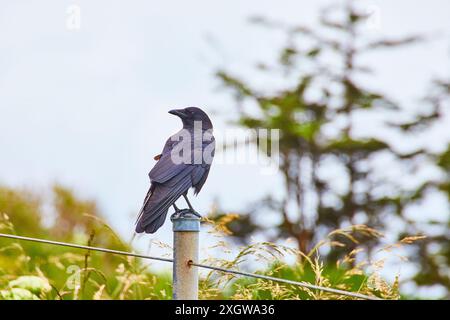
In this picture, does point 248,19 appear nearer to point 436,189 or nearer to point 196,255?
point 436,189

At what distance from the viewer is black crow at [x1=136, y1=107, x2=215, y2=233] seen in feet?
7.30

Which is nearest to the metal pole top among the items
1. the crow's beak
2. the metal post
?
the metal post

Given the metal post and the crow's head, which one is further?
the crow's head

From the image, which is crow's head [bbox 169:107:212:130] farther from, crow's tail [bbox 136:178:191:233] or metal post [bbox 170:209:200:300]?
metal post [bbox 170:209:200:300]

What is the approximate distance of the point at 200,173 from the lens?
8.07 feet

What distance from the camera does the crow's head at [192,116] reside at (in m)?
2.54

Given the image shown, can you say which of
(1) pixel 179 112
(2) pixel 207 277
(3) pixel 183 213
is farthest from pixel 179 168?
(2) pixel 207 277

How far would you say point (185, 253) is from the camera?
224 cm

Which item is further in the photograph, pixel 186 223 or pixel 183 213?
pixel 183 213

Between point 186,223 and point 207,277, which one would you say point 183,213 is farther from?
point 207,277

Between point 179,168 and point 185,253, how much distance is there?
28 cm

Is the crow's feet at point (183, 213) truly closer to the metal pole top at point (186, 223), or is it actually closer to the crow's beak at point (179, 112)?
the metal pole top at point (186, 223)

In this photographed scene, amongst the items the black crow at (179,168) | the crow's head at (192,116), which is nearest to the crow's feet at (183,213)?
the black crow at (179,168)

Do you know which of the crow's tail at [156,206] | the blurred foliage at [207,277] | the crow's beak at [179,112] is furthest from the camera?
the blurred foliage at [207,277]
